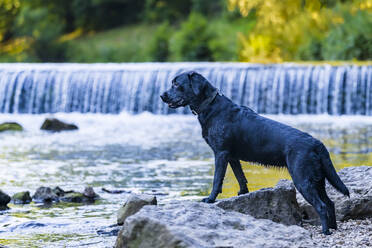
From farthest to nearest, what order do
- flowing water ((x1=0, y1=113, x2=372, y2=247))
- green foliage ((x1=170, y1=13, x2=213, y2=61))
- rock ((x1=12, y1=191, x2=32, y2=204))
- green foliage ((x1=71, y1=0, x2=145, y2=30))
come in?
green foliage ((x1=71, y1=0, x2=145, y2=30)) < green foliage ((x1=170, y1=13, x2=213, y2=61)) < rock ((x1=12, y1=191, x2=32, y2=204)) < flowing water ((x1=0, y1=113, x2=372, y2=247))

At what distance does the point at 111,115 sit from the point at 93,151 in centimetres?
767

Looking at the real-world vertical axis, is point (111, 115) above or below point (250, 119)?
below

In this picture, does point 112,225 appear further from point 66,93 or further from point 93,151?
point 66,93

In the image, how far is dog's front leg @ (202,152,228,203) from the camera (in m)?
6.63

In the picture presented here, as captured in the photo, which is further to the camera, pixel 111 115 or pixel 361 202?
pixel 111 115

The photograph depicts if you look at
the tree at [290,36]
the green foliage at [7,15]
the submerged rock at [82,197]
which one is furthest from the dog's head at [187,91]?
the green foliage at [7,15]

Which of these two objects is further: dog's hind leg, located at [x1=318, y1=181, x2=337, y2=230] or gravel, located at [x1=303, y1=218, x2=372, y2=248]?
dog's hind leg, located at [x1=318, y1=181, x2=337, y2=230]

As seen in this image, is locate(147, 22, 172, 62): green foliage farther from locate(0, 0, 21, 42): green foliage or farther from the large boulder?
the large boulder

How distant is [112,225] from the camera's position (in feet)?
25.8

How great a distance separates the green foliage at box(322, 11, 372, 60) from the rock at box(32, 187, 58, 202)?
64.8 feet

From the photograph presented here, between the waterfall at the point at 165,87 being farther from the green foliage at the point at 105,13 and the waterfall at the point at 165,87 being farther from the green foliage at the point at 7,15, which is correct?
the green foliage at the point at 105,13

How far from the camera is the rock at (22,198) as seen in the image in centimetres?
941

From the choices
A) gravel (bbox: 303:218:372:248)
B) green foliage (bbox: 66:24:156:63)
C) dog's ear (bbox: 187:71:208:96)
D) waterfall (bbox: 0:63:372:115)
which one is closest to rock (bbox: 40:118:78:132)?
waterfall (bbox: 0:63:372:115)

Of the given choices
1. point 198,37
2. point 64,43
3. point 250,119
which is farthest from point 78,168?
point 64,43
